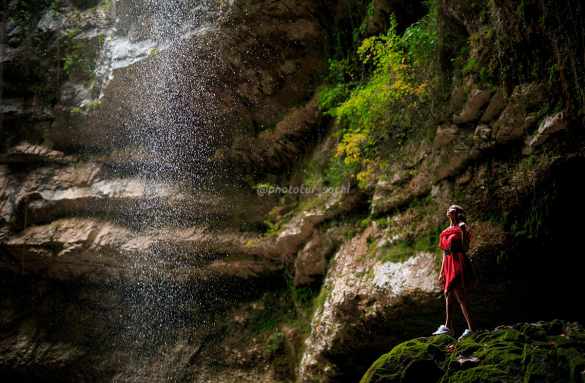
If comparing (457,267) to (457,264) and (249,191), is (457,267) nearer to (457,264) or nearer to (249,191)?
(457,264)

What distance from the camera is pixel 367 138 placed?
6.95 metres

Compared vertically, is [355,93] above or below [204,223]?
above

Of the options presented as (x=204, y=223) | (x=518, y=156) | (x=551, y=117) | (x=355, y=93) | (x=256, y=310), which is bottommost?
(x=256, y=310)

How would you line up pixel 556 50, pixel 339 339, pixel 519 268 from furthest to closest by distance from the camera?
pixel 339 339, pixel 519 268, pixel 556 50

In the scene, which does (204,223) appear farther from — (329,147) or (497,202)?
(497,202)

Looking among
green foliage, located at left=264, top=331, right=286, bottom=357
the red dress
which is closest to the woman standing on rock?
the red dress

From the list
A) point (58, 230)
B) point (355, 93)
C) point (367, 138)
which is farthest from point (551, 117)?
point (58, 230)

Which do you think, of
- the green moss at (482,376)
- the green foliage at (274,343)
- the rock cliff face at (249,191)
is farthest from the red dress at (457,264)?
the green foliage at (274,343)

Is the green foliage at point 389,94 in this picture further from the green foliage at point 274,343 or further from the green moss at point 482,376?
the green moss at point 482,376

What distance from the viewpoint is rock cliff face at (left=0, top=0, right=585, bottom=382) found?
5160mm

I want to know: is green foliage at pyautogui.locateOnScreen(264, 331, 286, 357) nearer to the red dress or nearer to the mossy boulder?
the red dress

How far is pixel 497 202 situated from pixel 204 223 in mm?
6156

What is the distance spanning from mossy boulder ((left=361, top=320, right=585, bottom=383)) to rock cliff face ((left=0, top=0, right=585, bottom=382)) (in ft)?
5.90

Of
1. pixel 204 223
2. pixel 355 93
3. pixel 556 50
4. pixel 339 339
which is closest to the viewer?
pixel 556 50
